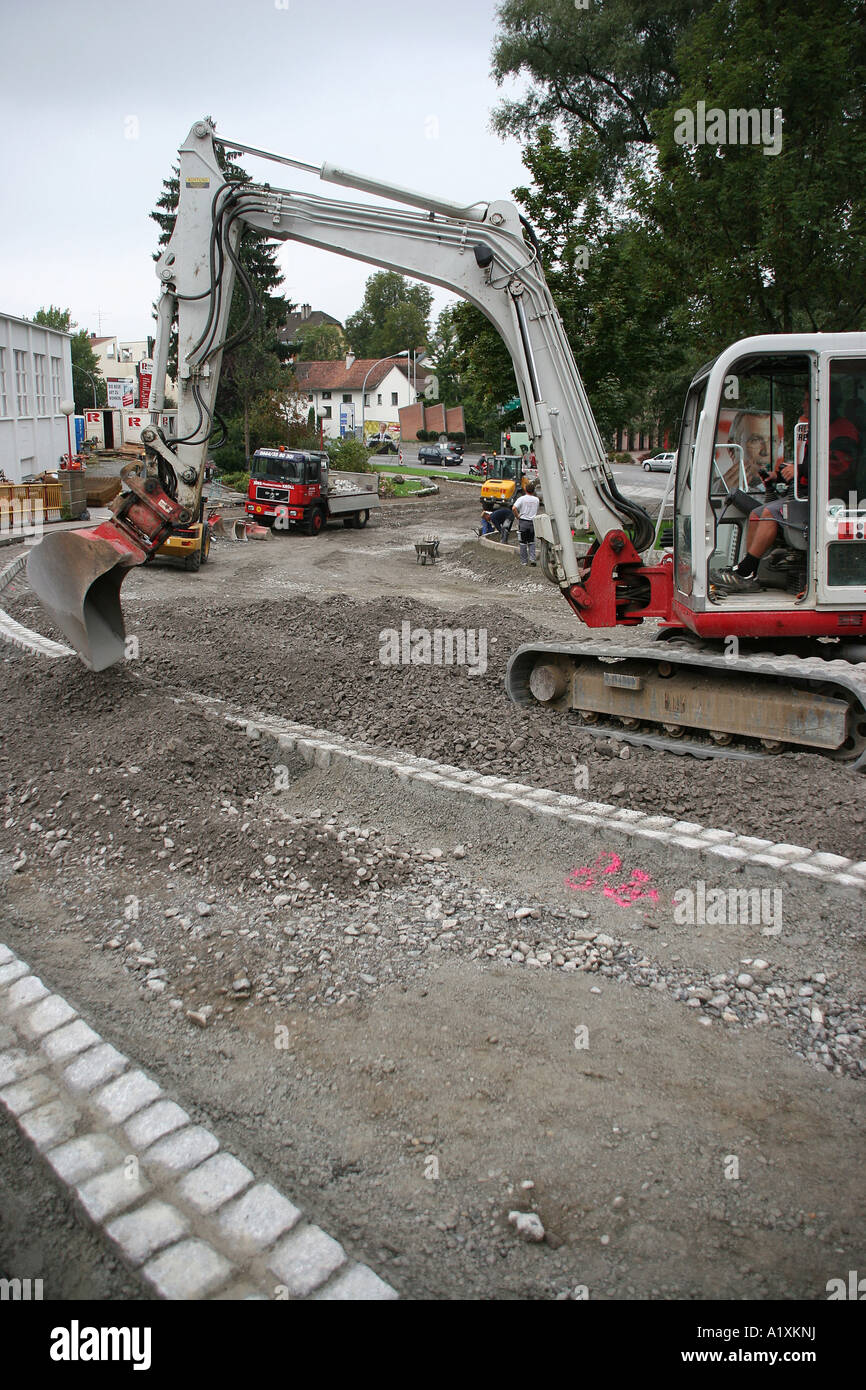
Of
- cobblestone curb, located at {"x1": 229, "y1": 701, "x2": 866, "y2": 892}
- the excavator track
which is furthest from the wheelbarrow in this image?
cobblestone curb, located at {"x1": 229, "y1": 701, "x2": 866, "y2": 892}

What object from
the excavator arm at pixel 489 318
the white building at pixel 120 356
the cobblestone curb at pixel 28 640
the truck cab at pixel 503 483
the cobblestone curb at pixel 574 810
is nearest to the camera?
the cobblestone curb at pixel 574 810

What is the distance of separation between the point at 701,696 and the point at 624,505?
1.89 metres

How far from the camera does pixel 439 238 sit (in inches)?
315

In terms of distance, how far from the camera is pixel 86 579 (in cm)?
733

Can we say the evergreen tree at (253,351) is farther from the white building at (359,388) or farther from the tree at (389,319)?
the tree at (389,319)

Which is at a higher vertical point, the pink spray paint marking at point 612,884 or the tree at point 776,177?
the tree at point 776,177

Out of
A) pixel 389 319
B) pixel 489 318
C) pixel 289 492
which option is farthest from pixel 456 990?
pixel 389 319

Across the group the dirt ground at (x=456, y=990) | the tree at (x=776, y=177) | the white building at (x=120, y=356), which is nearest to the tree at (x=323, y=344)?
the white building at (x=120, y=356)

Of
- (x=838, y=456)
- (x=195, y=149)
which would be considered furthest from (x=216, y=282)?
(x=838, y=456)

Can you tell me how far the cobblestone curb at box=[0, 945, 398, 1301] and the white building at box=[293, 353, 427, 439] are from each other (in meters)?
84.9

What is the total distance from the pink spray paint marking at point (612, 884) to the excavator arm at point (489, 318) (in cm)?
309

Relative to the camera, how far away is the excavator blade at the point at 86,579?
733 cm

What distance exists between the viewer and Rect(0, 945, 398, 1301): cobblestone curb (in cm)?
280

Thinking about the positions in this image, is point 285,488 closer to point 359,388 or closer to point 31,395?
point 31,395
